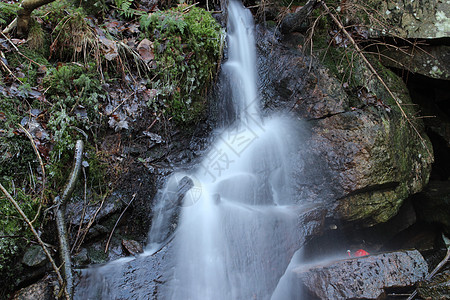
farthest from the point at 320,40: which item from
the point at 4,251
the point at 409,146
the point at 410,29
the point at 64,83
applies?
the point at 4,251

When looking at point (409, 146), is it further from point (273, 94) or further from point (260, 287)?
point (260, 287)

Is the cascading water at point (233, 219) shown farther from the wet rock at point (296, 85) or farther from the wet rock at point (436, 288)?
the wet rock at point (436, 288)

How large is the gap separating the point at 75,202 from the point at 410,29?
6015 mm

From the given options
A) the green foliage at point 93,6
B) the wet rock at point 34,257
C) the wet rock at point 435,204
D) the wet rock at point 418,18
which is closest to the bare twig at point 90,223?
the wet rock at point 34,257

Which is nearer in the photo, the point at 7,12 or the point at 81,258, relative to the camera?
the point at 81,258

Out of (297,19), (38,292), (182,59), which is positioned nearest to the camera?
(38,292)

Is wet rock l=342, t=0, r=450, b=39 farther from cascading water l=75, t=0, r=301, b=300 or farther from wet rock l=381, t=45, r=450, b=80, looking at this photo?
cascading water l=75, t=0, r=301, b=300

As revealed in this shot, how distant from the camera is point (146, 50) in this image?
3984 mm

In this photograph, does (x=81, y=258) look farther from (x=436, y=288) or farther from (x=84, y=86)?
(x=436, y=288)

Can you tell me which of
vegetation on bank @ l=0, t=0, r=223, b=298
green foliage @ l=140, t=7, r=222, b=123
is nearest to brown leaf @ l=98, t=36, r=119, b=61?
vegetation on bank @ l=0, t=0, r=223, b=298

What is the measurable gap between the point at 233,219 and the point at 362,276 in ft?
5.40

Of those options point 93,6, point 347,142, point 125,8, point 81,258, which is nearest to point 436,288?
point 347,142

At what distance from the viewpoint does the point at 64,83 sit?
3.28 m

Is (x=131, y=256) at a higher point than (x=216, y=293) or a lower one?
higher
